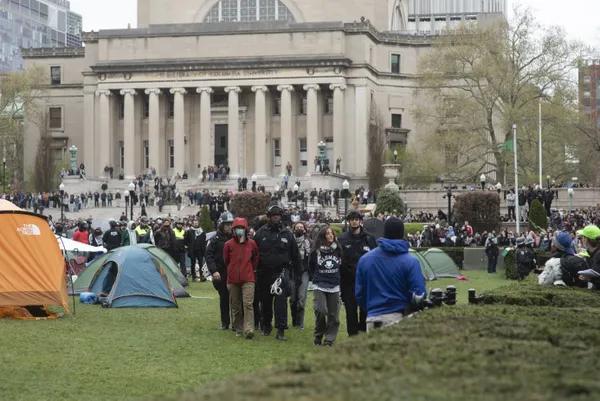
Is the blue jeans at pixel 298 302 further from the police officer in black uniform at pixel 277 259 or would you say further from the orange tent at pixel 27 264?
the orange tent at pixel 27 264

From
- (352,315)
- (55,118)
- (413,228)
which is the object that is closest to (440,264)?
(413,228)

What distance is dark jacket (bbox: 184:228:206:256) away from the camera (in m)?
32.8

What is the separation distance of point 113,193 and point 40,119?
1353 cm

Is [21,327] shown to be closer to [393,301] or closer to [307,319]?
[307,319]

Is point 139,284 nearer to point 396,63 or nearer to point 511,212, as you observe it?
point 511,212

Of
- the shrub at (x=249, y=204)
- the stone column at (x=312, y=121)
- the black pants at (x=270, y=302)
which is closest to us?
the black pants at (x=270, y=302)

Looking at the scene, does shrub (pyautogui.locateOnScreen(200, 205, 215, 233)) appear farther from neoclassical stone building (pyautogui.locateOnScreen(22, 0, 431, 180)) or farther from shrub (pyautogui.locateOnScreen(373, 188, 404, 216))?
neoclassical stone building (pyautogui.locateOnScreen(22, 0, 431, 180))

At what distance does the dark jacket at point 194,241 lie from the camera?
32812 mm

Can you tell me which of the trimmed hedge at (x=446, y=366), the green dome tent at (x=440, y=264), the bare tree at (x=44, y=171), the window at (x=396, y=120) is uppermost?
the window at (x=396, y=120)

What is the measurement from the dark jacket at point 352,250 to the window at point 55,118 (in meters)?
81.2

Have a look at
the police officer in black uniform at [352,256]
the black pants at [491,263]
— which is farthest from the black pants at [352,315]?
the black pants at [491,263]

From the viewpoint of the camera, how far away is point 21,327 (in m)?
19.7

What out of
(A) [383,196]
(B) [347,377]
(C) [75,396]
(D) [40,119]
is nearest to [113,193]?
(D) [40,119]

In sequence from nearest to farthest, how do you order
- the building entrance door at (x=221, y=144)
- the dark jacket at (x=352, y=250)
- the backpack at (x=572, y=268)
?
the backpack at (x=572, y=268) < the dark jacket at (x=352, y=250) < the building entrance door at (x=221, y=144)
